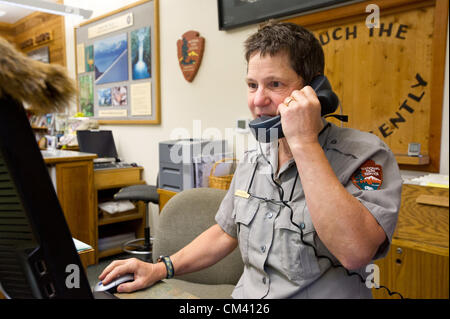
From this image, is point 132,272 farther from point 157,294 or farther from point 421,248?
point 421,248

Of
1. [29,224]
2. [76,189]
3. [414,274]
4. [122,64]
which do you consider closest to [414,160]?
[414,274]

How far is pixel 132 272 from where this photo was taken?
0.85 meters

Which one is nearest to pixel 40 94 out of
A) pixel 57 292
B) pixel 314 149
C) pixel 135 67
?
pixel 57 292

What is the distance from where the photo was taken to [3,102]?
27 centimetres

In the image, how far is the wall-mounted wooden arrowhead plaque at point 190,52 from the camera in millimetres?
2879

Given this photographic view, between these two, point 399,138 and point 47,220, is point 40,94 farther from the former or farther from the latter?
point 399,138

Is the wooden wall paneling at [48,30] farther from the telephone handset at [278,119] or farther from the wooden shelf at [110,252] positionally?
the telephone handset at [278,119]

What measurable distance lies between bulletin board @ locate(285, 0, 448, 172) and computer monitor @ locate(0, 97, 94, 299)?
159 cm

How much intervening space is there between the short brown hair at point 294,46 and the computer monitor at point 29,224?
760 millimetres

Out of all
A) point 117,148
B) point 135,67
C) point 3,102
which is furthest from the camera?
point 117,148

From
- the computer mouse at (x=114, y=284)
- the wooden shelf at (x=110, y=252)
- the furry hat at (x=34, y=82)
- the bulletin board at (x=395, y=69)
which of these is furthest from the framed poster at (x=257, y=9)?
the wooden shelf at (x=110, y=252)

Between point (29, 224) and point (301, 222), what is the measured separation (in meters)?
0.71

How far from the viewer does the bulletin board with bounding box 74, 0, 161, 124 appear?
11.0 feet

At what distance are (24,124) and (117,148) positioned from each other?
149 inches
